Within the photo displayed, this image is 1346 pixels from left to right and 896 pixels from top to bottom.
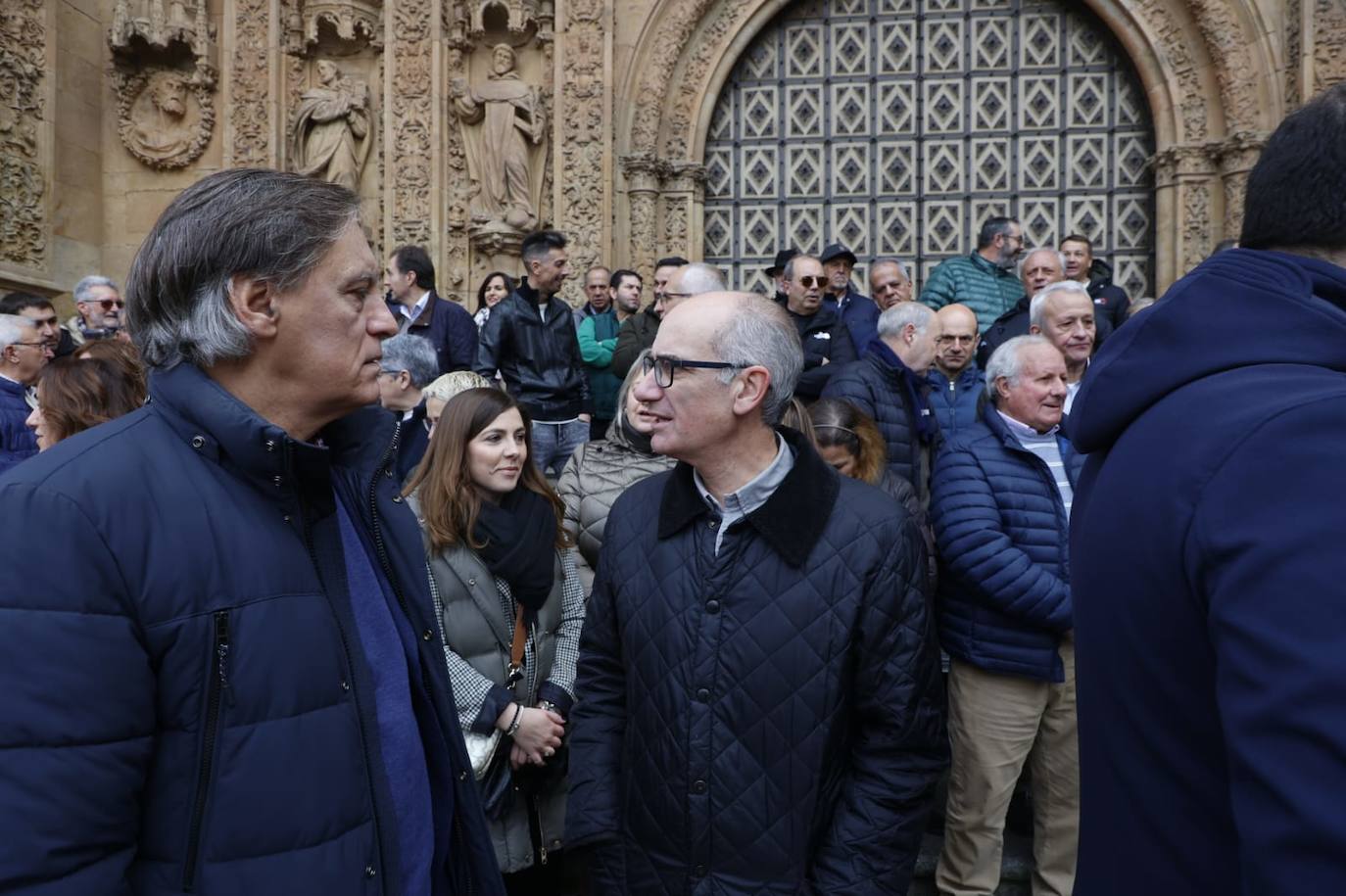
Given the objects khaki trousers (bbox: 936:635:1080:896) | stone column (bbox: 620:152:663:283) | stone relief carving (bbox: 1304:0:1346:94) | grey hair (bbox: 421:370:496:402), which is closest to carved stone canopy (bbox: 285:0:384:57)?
stone column (bbox: 620:152:663:283)

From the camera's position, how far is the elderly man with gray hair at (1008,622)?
143 inches

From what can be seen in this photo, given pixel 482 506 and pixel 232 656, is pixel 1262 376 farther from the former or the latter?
pixel 482 506

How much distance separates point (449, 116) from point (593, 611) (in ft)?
29.2

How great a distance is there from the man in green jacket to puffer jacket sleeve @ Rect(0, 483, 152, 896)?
6314mm

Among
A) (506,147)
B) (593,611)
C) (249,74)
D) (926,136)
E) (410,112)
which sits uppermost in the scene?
(249,74)

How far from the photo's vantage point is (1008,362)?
395cm

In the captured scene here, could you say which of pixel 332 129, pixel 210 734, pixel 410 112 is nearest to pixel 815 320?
pixel 210 734

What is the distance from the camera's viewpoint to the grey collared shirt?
96.3 inches

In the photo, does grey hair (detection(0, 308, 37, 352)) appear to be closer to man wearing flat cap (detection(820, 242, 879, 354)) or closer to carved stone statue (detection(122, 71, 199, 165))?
man wearing flat cap (detection(820, 242, 879, 354))

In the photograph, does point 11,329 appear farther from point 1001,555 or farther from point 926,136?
point 926,136

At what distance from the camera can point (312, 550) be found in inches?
63.5

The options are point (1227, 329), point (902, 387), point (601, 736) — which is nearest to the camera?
point (1227, 329)

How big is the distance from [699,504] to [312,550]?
106 cm

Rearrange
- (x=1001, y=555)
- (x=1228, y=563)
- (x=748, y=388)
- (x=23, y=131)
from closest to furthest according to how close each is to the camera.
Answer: (x=1228, y=563) → (x=748, y=388) → (x=1001, y=555) → (x=23, y=131)
